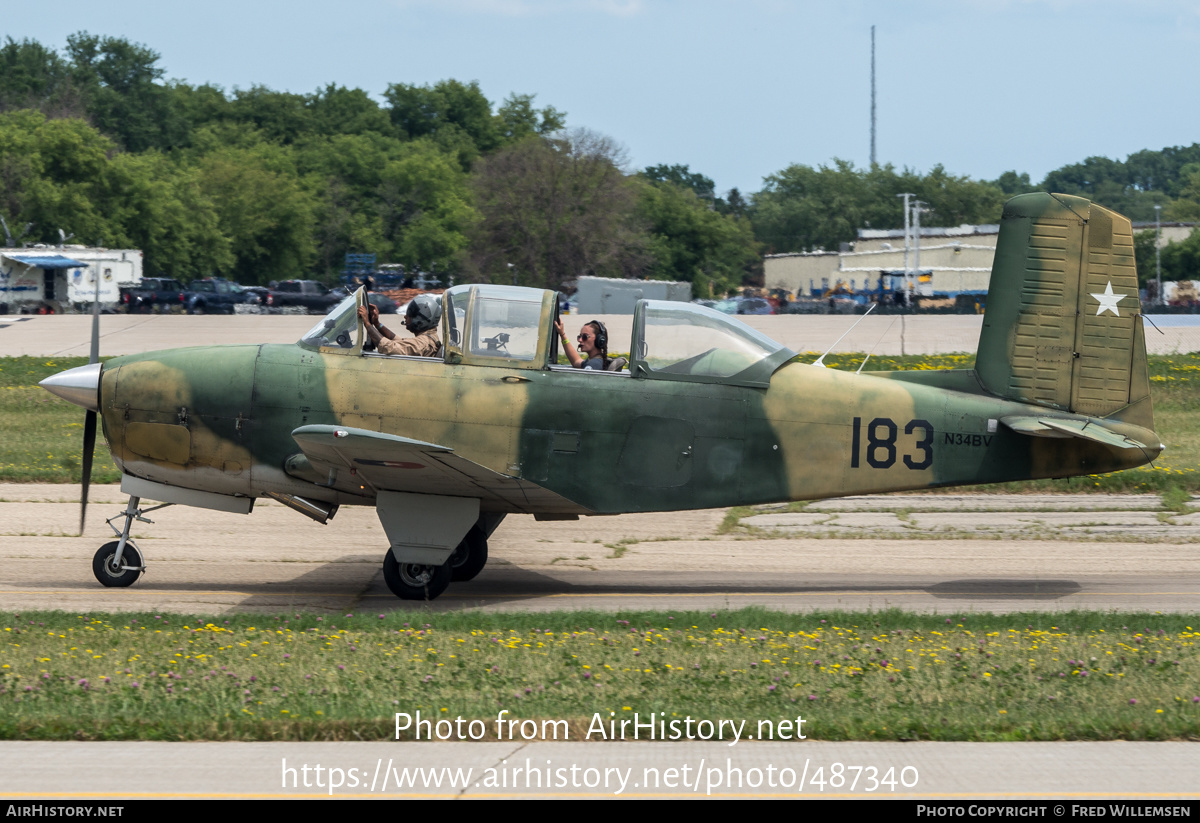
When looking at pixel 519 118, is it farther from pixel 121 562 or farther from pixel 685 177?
pixel 121 562

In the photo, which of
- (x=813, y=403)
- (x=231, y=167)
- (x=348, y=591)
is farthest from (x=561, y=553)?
(x=231, y=167)

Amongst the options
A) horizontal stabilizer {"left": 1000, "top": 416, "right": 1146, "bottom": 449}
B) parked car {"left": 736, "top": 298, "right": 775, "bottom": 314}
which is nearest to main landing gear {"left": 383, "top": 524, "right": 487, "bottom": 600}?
horizontal stabilizer {"left": 1000, "top": 416, "right": 1146, "bottom": 449}

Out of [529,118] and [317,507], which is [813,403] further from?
[529,118]

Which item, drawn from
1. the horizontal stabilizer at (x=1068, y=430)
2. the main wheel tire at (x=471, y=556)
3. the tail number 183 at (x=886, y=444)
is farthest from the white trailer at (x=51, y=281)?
the horizontal stabilizer at (x=1068, y=430)

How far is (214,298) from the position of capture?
193 ft

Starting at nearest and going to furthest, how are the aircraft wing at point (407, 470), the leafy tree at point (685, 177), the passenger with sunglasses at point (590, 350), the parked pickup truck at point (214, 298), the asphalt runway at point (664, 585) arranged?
the asphalt runway at point (664, 585)
the aircraft wing at point (407, 470)
the passenger with sunglasses at point (590, 350)
the parked pickup truck at point (214, 298)
the leafy tree at point (685, 177)

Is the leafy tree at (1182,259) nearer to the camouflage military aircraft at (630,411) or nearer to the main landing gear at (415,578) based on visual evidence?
the camouflage military aircraft at (630,411)

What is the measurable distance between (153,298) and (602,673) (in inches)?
2266

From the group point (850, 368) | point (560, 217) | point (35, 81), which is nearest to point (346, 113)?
point (35, 81)

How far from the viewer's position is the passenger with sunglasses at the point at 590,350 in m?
10.6

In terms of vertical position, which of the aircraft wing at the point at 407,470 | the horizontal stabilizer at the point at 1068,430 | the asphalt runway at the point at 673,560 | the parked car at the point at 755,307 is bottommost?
the asphalt runway at the point at 673,560

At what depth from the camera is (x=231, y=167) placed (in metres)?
104

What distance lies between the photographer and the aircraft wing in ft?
30.6

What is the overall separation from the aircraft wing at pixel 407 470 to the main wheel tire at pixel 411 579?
27.9 inches
